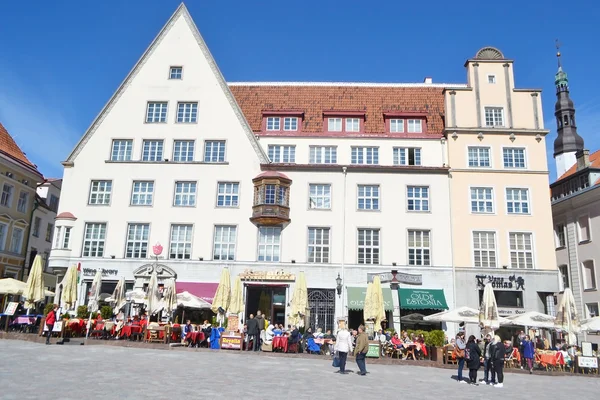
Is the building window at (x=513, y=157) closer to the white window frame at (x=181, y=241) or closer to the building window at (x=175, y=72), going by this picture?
the white window frame at (x=181, y=241)

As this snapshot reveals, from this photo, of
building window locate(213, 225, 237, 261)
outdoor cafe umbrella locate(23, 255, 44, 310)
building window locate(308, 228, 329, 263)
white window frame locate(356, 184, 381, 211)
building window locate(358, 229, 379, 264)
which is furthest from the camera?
white window frame locate(356, 184, 381, 211)

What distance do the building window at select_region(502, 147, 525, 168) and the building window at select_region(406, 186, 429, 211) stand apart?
6000 millimetres

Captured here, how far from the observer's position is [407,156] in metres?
35.8

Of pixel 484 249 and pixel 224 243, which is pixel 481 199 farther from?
pixel 224 243

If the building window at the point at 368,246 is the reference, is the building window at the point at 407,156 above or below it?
above

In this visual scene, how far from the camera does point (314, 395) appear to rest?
1195cm

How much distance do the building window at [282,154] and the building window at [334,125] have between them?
318 cm

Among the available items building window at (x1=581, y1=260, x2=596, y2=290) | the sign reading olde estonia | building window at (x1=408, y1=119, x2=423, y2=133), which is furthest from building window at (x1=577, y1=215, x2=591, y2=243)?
the sign reading olde estonia

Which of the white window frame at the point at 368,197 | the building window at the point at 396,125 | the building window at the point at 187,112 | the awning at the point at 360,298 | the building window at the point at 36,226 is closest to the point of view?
the awning at the point at 360,298

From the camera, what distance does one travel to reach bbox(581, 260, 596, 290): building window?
38.6 metres

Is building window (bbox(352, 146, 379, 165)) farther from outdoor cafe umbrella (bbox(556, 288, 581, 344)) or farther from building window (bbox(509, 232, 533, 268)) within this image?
outdoor cafe umbrella (bbox(556, 288, 581, 344))

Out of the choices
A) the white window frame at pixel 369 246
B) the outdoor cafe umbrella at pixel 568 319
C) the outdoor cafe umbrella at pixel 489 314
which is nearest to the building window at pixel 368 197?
the white window frame at pixel 369 246

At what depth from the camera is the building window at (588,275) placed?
38.6 m

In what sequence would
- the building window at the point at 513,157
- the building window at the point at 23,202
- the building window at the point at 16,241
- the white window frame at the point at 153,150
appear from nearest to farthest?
the building window at the point at 513,157 → the white window frame at the point at 153,150 → the building window at the point at 16,241 → the building window at the point at 23,202
